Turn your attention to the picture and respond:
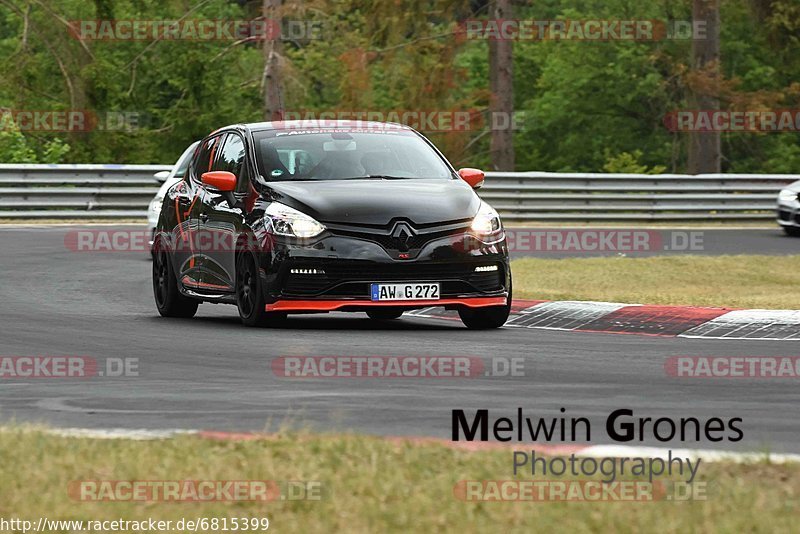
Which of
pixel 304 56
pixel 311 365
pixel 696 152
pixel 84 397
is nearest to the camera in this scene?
pixel 84 397

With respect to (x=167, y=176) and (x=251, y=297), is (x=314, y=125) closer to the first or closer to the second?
(x=251, y=297)

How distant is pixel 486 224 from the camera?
42.3 ft

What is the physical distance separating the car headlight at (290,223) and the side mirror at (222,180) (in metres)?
0.84

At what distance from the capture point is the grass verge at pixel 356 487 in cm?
557

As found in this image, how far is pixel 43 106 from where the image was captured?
54.6 m

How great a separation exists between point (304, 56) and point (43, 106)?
11.2 m

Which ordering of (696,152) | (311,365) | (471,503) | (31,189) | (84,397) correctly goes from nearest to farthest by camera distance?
(471,503)
(84,397)
(311,365)
(31,189)
(696,152)

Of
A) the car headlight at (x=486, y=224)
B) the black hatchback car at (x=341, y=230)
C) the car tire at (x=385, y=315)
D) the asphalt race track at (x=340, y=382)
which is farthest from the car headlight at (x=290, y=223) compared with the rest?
the car tire at (x=385, y=315)

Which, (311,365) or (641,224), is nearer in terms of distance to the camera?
(311,365)

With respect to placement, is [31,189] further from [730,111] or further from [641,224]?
[730,111]

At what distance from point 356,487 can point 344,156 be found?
7.67 metres

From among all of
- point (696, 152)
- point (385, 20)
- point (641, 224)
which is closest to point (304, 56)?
point (385, 20)

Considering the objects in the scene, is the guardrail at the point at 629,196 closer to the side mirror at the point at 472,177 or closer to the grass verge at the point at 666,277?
the grass verge at the point at 666,277

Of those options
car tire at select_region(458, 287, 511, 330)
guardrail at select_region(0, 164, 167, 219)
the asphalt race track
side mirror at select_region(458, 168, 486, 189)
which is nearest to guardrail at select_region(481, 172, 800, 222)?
guardrail at select_region(0, 164, 167, 219)
